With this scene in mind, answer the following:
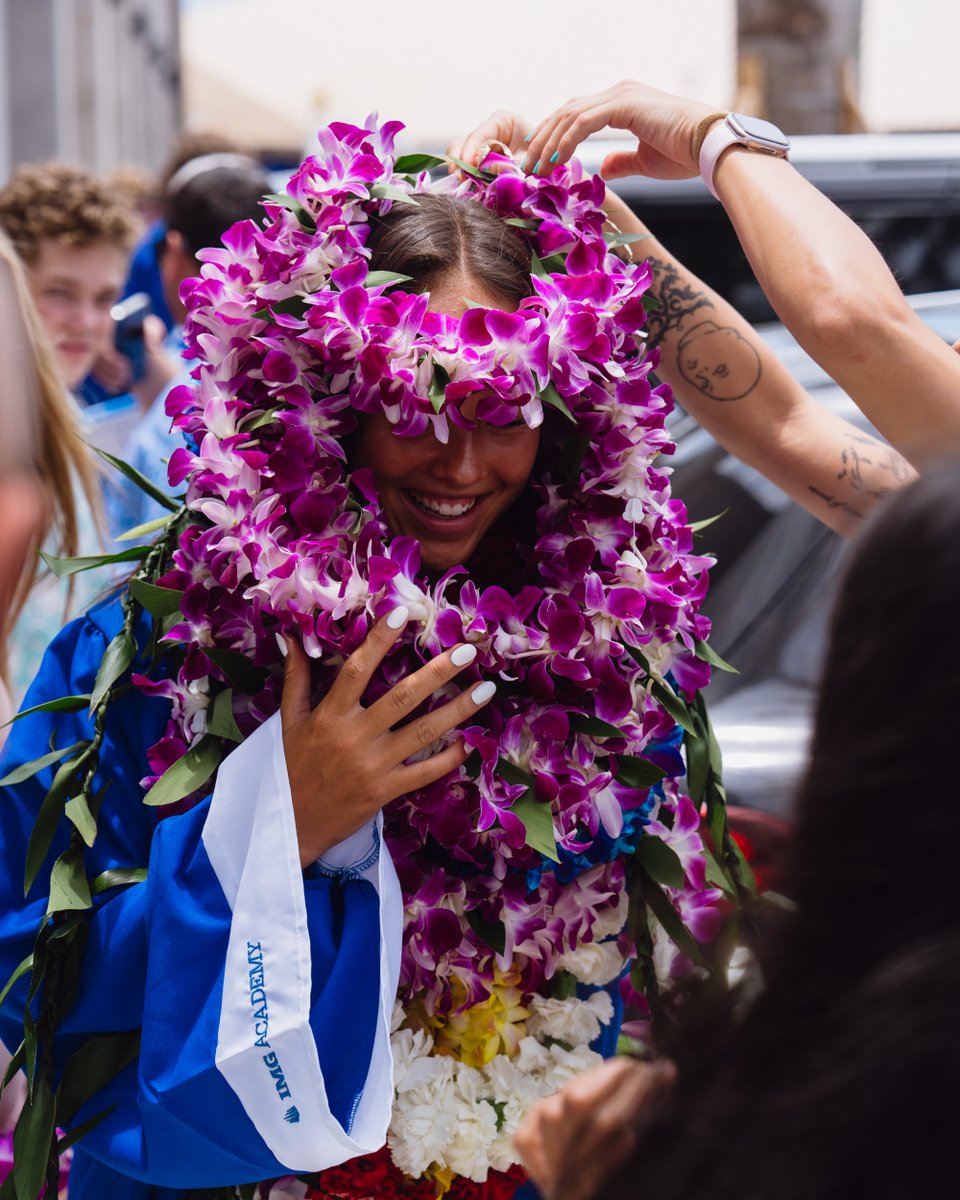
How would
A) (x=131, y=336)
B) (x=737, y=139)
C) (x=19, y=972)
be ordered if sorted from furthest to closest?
(x=131, y=336)
(x=737, y=139)
(x=19, y=972)

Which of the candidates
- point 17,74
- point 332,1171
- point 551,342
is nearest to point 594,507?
point 551,342

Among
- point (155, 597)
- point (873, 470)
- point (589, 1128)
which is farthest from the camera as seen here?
point (873, 470)

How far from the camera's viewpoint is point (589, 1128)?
1202 mm

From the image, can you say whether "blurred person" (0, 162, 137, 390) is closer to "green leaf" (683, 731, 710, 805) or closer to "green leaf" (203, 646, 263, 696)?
"green leaf" (203, 646, 263, 696)

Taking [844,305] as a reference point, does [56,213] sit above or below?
below

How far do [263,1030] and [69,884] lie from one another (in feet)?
1.06

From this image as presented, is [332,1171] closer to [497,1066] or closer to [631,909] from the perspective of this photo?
[497,1066]

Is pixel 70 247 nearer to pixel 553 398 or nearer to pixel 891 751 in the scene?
pixel 553 398

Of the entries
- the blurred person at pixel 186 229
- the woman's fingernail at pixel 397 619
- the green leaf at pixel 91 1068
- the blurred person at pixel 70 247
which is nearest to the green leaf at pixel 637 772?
the woman's fingernail at pixel 397 619

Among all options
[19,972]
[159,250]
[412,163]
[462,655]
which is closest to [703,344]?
[412,163]

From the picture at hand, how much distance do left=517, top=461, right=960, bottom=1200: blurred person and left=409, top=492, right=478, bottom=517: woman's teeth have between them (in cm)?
92

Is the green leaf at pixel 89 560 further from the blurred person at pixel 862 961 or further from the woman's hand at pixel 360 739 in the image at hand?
the blurred person at pixel 862 961

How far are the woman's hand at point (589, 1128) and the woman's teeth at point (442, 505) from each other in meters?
0.86

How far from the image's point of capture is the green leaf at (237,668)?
Result: 5.98ft
